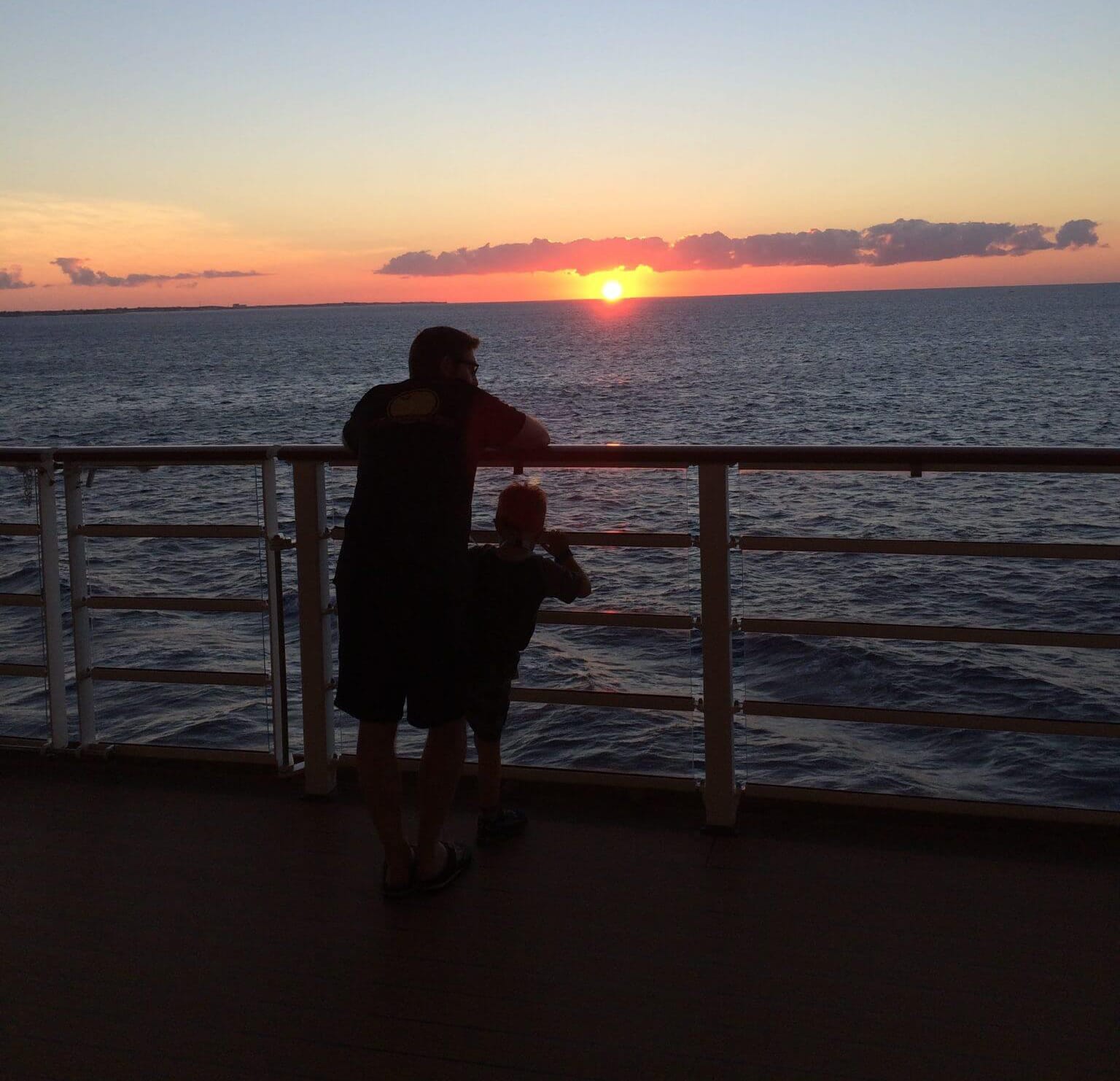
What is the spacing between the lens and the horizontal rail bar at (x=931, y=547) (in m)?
3.13

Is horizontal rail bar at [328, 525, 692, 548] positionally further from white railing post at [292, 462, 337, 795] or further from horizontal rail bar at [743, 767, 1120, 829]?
horizontal rail bar at [743, 767, 1120, 829]

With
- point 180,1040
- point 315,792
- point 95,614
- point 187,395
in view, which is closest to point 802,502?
point 95,614

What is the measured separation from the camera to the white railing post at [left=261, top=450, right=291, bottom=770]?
382cm

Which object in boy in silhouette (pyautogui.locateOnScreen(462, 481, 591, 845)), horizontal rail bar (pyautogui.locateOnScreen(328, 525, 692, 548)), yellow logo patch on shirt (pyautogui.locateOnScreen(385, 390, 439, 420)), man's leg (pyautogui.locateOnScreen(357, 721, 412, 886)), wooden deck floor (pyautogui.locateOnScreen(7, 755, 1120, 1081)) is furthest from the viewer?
horizontal rail bar (pyautogui.locateOnScreen(328, 525, 692, 548))

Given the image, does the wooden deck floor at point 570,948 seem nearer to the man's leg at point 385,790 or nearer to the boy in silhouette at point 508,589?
the man's leg at point 385,790

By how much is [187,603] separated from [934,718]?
2286mm

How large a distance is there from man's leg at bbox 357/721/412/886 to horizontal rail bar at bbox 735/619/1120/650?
108cm

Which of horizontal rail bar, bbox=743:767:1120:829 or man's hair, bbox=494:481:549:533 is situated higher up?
man's hair, bbox=494:481:549:533

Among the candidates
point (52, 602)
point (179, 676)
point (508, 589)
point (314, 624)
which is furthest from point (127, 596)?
point (508, 589)

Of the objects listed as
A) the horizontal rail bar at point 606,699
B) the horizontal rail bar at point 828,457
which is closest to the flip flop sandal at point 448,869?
the horizontal rail bar at point 606,699

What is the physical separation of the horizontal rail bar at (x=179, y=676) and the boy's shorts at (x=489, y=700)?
0.80 meters

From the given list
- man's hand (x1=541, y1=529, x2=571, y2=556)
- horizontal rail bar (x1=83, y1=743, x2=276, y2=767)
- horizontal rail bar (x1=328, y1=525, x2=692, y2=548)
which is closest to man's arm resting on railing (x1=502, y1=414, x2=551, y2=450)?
man's hand (x1=541, y1=529, x2=571, y2=556)

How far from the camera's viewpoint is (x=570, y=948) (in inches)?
110

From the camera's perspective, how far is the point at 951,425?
36.5 m
